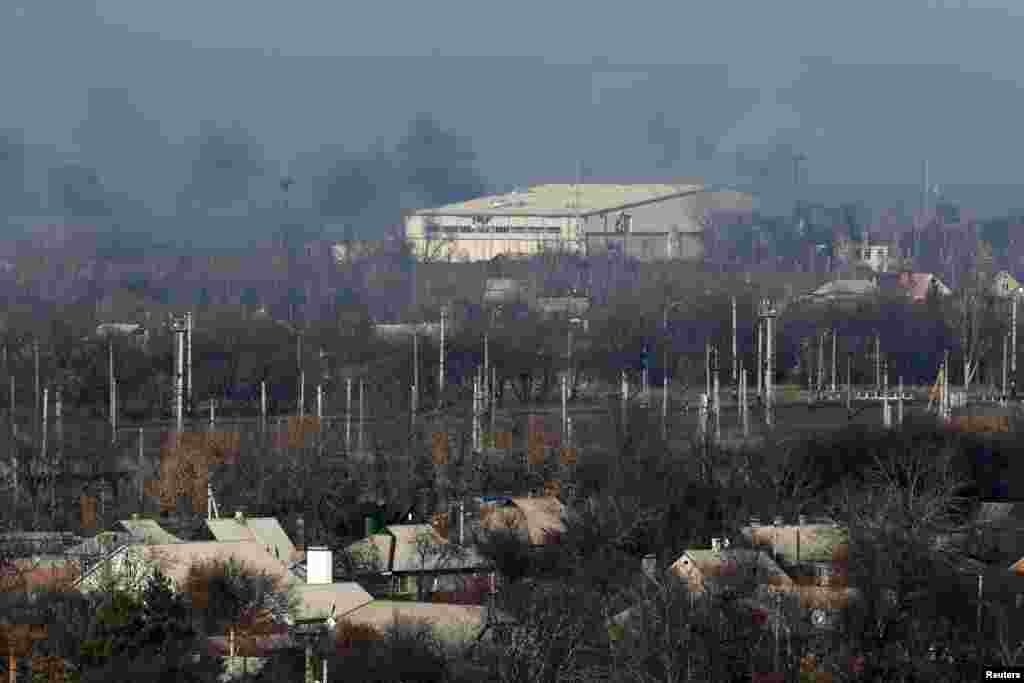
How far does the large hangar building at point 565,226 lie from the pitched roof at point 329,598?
3998 centimetres

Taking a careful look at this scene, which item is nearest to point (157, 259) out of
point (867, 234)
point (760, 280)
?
point (760, 280)

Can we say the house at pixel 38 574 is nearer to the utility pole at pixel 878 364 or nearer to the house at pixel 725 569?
the house at pixel 725 569

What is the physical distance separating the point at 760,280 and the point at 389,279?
6.13m

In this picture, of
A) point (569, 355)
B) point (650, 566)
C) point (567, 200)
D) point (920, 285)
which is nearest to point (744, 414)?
point (569, 355)

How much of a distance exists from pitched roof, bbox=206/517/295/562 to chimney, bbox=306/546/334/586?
76 cm

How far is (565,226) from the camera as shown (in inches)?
2458

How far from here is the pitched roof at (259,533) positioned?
69.1 ft

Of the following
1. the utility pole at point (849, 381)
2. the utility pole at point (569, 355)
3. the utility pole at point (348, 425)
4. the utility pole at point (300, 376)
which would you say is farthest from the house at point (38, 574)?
the utility pole at point (569, 355)

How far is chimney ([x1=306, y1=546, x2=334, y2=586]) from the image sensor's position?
19.5 meters

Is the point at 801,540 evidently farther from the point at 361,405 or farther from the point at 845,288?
the point at 845,288

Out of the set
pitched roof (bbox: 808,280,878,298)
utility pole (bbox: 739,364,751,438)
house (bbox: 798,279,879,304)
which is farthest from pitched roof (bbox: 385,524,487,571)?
pitched roof (bbox: 808,280,878,298)

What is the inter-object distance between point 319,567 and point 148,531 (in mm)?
2619

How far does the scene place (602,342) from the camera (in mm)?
41156

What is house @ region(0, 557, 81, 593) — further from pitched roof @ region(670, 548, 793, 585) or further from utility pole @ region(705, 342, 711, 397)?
utility pole @ region(705, 342, 711, 397)
